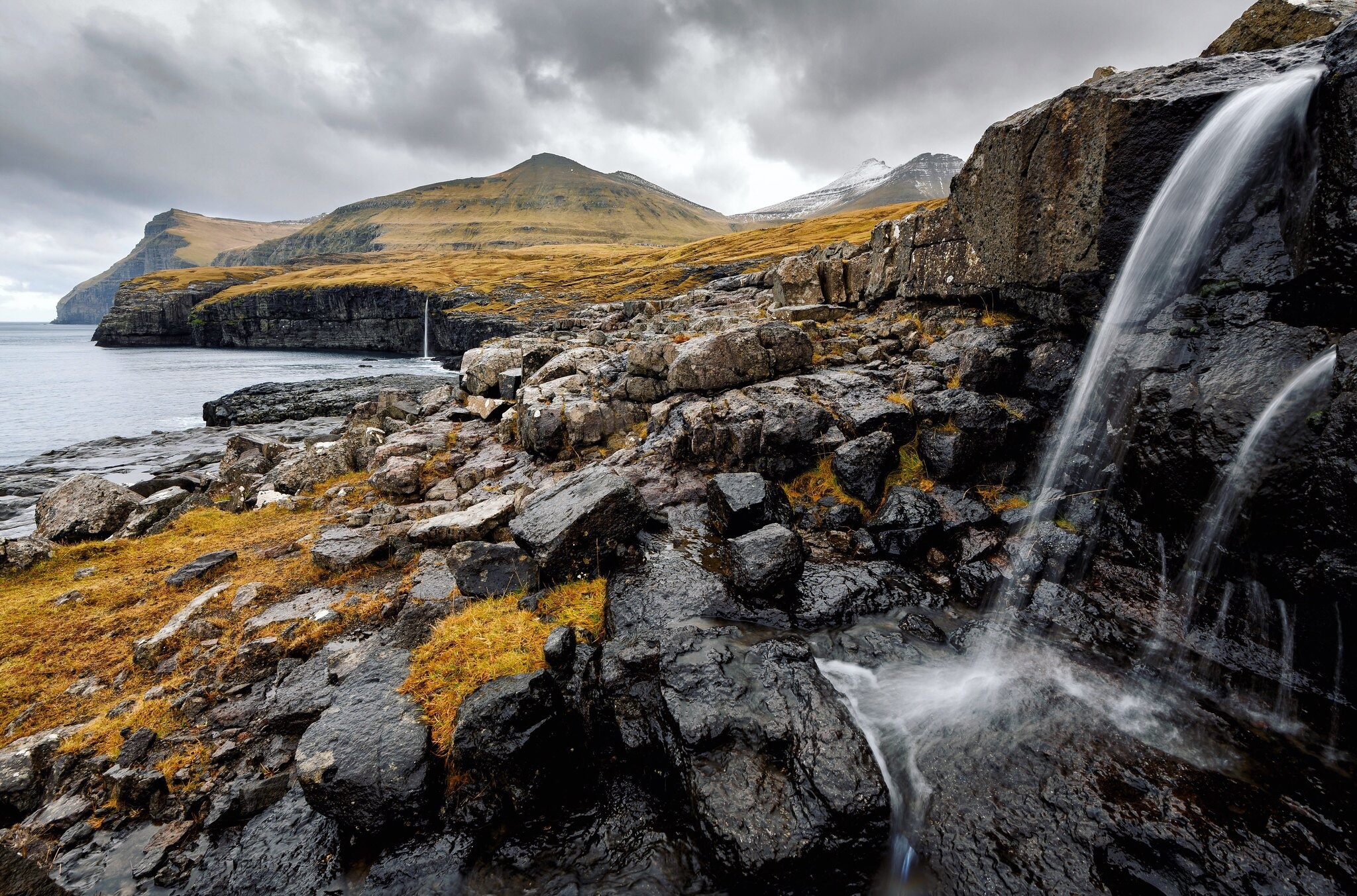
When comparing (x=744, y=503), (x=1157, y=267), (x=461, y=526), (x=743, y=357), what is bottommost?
(x=461, y=526)

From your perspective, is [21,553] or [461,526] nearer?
[461,526]

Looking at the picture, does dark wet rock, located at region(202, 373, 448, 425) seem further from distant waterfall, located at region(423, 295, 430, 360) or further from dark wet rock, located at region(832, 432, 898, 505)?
distant waterfall, located at region(423, 295, 430, 360)

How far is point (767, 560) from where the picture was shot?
8719 millimetres

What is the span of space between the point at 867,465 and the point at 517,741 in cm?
830

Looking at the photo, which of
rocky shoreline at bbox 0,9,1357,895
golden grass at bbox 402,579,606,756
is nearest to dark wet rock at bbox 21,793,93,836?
rocky shoreline at bbox 0,9,1357,895

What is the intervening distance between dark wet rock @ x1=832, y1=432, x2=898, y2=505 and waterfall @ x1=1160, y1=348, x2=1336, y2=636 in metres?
4.78

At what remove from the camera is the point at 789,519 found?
10602mm

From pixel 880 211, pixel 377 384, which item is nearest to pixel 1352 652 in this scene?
pixel 377 384

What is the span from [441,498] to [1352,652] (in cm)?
1657

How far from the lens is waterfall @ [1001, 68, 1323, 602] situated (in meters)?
7.70

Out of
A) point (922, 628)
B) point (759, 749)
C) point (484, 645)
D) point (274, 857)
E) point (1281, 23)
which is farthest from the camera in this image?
point (1281, 23)

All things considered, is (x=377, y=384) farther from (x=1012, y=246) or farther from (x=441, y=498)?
(x=1012, y=246)

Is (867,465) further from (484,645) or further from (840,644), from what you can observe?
(484,645)

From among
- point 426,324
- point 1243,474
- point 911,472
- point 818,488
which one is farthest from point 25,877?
point 426,324
